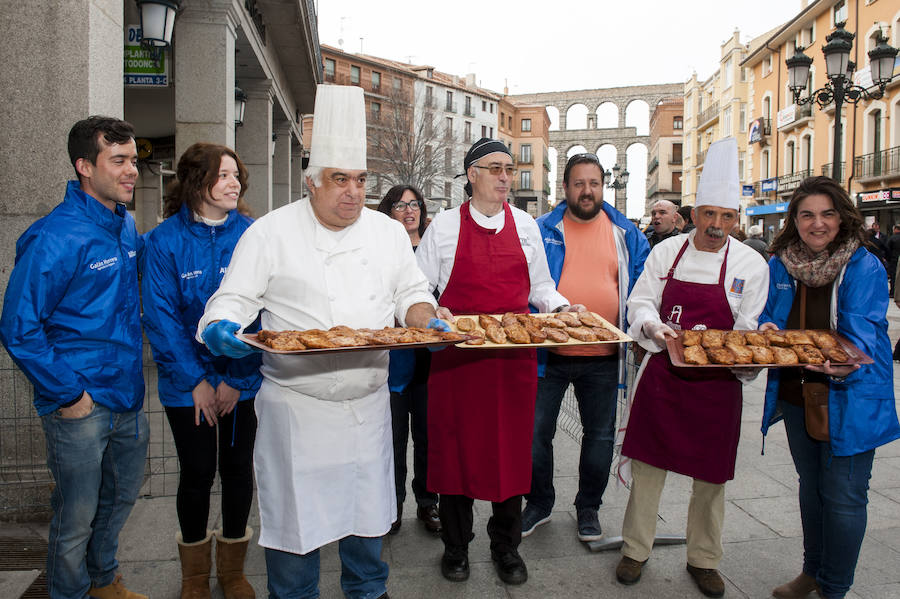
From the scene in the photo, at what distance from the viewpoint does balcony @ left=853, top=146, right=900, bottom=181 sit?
25.0 meters

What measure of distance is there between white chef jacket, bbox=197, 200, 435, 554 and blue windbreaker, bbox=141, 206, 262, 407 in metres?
0.40

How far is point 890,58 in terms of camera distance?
10664 mm

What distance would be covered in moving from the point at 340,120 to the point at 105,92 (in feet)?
8.12

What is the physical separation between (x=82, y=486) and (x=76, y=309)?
2.45 ft

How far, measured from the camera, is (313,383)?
2646 mm

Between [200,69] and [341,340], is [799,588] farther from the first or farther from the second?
[200,69]

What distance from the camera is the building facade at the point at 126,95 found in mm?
4016

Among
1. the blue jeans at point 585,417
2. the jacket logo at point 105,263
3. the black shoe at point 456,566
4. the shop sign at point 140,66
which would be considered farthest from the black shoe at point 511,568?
the shop sign at point 140,66

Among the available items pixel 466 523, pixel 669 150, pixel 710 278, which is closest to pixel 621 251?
pixel 710 278

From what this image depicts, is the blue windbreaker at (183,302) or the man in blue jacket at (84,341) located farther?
the blue windbreaker at (183,302)

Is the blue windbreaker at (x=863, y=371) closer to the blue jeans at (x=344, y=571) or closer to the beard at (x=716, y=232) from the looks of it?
the beard at (x=716, y=232)

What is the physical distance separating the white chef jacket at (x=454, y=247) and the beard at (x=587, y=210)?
45 centimetres

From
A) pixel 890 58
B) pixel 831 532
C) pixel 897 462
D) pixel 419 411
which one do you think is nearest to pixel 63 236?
pixel 419 411

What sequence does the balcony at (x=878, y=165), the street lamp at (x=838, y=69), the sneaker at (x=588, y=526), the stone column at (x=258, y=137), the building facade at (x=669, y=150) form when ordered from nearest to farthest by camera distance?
the sneaker at (x=588, y=526) → the street lamp at (x=838, y=69) → the stone column at (x=258, y=137) → the balcony at (x=878, y=165) → the building facade at (x=669, y=150)
